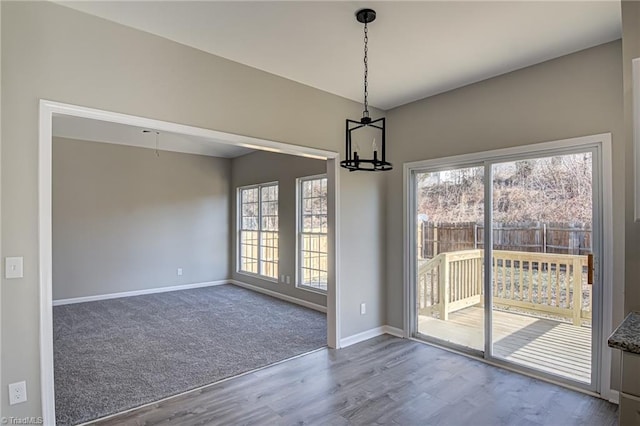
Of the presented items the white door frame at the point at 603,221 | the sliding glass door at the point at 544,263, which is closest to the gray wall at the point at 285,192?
the sliding glass door at the point at 544,263

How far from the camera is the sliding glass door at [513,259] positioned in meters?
2.98

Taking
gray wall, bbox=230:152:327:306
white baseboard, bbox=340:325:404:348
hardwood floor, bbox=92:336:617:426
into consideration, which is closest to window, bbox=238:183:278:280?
gray wall, bbox=230:152:327:306

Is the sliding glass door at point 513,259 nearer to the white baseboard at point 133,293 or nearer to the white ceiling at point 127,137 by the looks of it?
the white ceiling at point 127,137

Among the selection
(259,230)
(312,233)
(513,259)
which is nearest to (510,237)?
(513,259)

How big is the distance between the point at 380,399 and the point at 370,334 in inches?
58.2

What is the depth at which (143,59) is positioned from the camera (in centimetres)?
268

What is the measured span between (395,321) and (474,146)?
231 cm

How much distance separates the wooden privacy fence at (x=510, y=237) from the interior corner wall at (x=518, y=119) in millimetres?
268

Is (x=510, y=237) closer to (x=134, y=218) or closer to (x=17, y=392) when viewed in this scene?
(x=17, y=392)

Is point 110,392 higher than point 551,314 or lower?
lower

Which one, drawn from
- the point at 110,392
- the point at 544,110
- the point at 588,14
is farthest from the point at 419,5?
the point at 110,392

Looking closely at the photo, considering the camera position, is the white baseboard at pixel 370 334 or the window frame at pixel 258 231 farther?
the window frame at pixel 258 231

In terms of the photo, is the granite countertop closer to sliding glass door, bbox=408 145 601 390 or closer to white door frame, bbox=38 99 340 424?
sliding glass door, bbox=408 145 601 390

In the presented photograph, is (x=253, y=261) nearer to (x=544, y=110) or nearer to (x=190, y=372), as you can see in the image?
(x=190, y=372)
